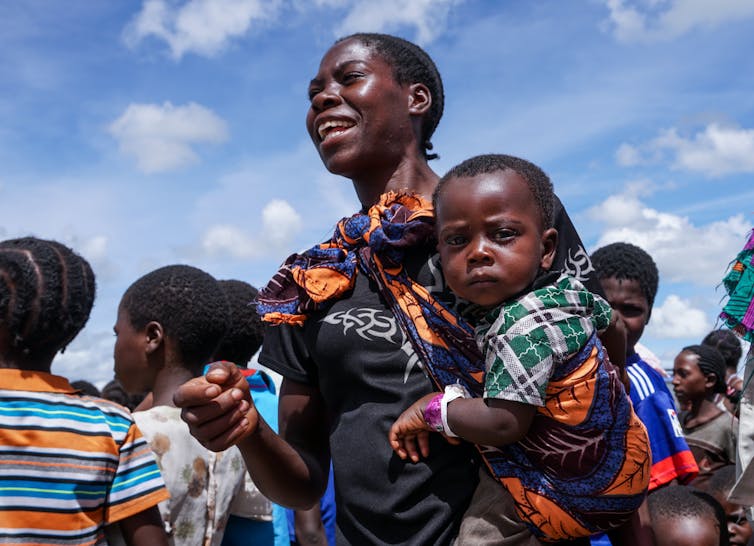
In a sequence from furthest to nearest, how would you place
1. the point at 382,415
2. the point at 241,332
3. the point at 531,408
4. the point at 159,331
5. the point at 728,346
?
the point at 728,346, the point at 241,332, the point at 159,331, the point at 382,415, the point at 531,408

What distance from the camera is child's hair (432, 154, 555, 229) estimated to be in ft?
5.73

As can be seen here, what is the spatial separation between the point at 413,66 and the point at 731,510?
112 inches

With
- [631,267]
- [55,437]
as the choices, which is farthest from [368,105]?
[631,267]

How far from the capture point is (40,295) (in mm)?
2357

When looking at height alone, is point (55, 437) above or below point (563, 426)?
above

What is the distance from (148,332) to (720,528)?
8.55ft

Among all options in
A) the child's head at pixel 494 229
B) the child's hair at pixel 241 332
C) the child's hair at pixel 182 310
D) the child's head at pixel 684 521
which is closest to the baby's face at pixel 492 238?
the child's head at pixel 494 229

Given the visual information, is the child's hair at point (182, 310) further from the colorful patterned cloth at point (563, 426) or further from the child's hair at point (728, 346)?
the child's hair at point (728, 346)

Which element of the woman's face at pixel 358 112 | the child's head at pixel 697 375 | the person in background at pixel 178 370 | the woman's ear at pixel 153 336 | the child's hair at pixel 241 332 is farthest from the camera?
the child's head at pixel 697 375

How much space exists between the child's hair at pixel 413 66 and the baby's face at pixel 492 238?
1.68 feet

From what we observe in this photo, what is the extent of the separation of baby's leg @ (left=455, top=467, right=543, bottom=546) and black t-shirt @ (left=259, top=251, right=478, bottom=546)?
50 mm

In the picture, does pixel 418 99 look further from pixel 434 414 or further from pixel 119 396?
pixel 119 396

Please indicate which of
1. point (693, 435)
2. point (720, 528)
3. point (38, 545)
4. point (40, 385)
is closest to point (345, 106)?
point (40, 385)

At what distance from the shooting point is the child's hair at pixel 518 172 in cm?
175
